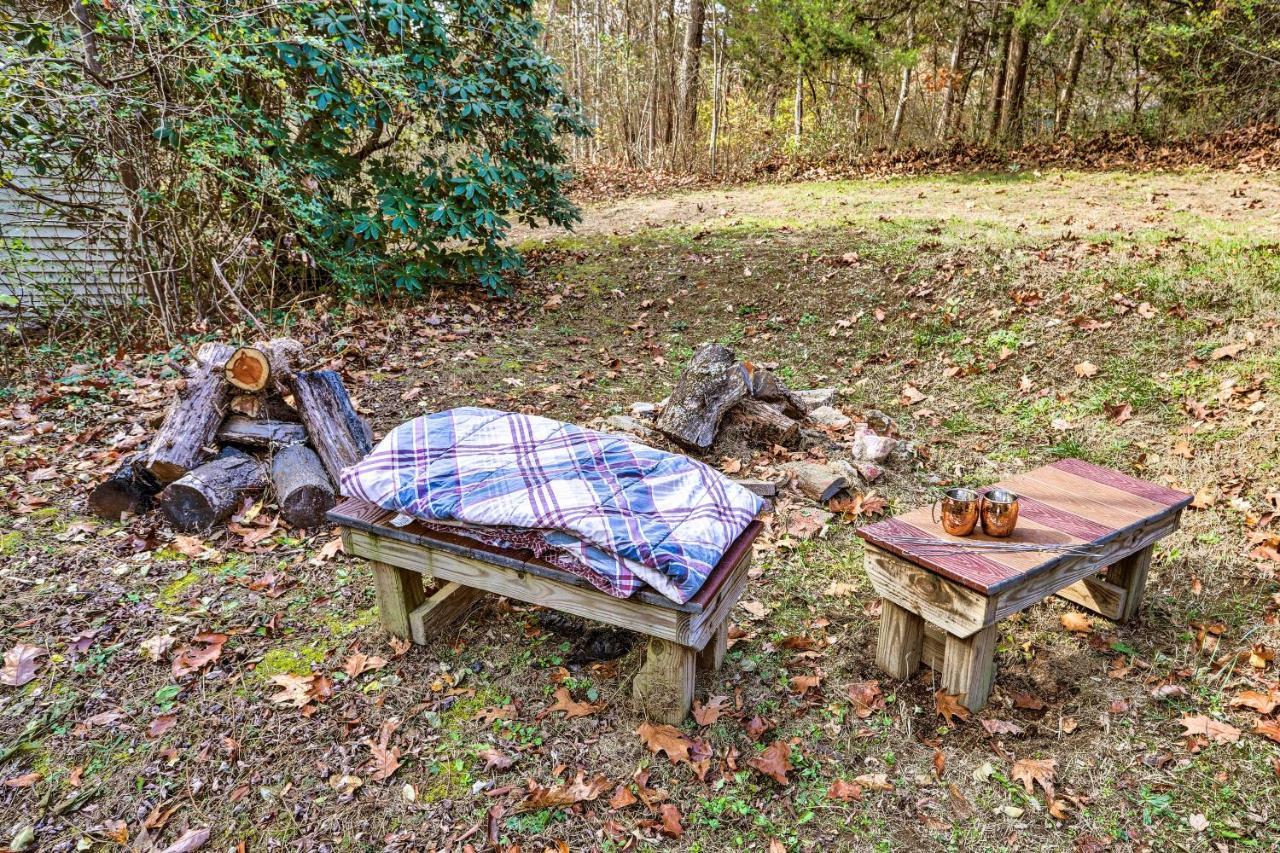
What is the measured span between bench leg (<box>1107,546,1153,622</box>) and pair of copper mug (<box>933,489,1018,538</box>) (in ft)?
2.51

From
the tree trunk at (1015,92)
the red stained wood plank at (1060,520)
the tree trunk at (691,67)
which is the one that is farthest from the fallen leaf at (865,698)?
the tree trunk at (691,67)

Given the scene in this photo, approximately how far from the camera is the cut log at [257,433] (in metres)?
Answer: 4.06

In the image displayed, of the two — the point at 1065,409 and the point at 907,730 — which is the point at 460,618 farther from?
the point at 1065,409

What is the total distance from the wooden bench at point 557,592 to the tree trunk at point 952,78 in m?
11.8

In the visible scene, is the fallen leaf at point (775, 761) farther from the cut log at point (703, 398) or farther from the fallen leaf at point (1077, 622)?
the cut log at point (703, 398)

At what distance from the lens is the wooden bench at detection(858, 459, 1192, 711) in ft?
7.81

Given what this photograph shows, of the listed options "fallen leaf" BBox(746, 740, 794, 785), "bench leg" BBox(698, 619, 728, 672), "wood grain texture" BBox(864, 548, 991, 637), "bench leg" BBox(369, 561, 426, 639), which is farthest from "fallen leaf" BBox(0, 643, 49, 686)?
"wood grain texture" BBox(864, 548, 991, 637)

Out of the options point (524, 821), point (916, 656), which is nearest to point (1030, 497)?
point (916, 656)

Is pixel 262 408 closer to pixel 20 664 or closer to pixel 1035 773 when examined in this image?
pixel 20 664

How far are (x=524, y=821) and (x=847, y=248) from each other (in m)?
6.84

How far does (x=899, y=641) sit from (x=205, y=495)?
11.3 ft

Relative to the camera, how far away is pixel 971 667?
252 centimetres

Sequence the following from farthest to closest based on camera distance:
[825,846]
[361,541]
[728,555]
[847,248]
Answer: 1. [847,248]
2. [361,541]
3. [728,555]
4. [825,846]

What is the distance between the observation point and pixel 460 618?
10.1ft
